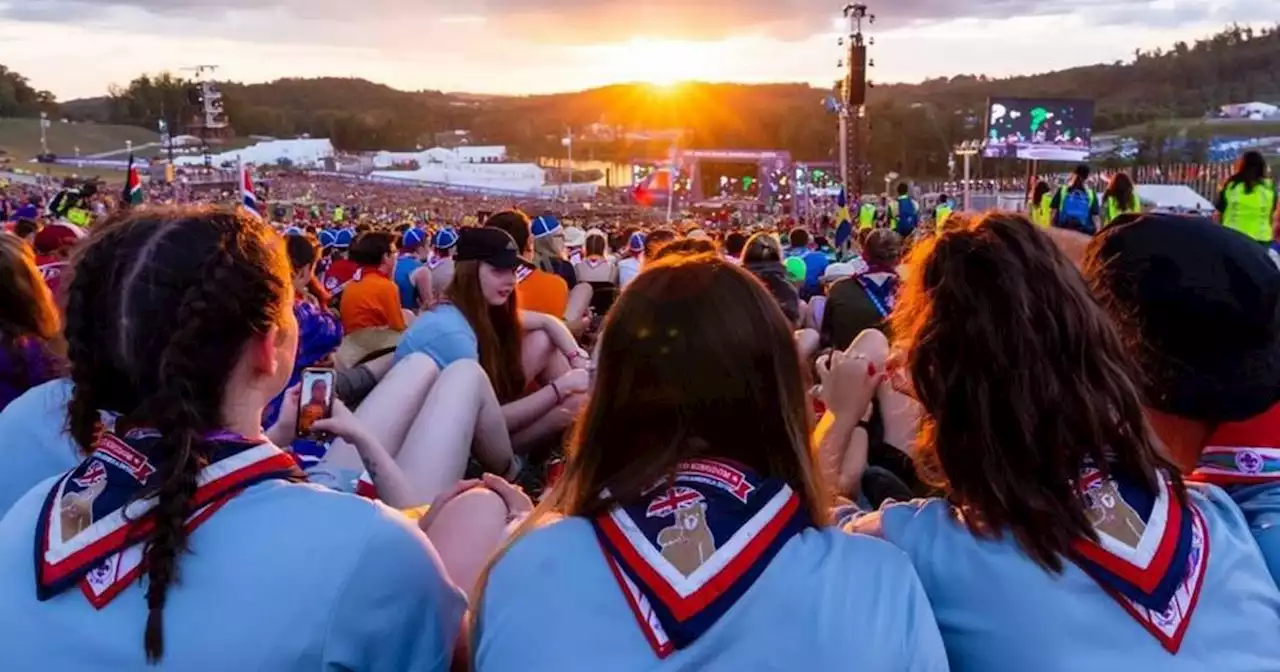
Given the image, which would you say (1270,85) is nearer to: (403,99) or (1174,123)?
(1174,123)

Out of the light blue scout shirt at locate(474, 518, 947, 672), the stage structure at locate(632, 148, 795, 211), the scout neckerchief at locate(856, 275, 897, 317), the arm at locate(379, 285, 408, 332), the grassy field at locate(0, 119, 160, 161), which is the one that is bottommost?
the stage structure at locate(632, 148, 795, 211)

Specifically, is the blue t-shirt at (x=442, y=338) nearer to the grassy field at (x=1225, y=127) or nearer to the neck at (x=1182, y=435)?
the neck at (x=1182, y=435)

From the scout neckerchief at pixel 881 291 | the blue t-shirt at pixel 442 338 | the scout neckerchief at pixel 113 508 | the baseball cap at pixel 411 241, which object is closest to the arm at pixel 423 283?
the baseball cap at pixel 411 241

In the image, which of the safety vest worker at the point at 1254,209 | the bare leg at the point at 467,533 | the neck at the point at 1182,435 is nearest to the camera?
the neck at the point at 1182,435

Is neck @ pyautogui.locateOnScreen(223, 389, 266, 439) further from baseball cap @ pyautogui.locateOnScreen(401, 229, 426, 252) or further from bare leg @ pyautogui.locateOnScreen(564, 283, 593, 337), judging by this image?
baseball cap @ pyautogui.locateOnScreen(401, 229, 426, 252)

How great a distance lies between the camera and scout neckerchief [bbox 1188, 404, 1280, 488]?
179 cm

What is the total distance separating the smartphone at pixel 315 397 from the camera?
267 cm

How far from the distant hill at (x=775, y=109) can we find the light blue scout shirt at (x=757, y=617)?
2727 inches

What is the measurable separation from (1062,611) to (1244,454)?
0.67 m

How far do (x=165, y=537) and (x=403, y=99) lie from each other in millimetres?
164541

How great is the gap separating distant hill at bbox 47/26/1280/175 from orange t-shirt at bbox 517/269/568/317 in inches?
2561

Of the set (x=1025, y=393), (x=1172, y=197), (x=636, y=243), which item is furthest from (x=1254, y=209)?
(x=1172, y=197)

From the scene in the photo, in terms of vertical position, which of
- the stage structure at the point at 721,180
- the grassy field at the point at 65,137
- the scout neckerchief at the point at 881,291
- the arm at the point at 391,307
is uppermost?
the grassy field at the point at 65,137

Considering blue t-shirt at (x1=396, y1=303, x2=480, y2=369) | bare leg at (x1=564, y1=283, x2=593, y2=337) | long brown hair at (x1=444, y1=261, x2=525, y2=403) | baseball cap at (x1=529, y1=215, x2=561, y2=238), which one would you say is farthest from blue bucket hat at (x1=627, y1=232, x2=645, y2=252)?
blue t-shirt at (x1=396, y1=303, x2=480, y2=369)
